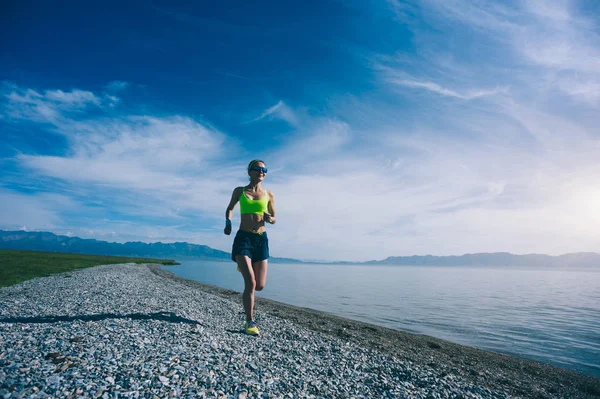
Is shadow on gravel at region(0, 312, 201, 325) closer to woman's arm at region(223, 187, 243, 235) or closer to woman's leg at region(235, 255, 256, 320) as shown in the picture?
woman's leg at region(235, 255, 256, 320)

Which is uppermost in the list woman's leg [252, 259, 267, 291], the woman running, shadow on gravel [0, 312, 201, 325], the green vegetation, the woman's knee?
the woman running

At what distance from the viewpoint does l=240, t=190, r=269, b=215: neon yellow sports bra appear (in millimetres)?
7668

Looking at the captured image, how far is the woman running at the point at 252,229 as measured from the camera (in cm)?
769

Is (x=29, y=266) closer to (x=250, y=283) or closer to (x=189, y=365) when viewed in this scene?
(x=250, y=283)

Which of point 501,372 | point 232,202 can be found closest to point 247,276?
point 232,202

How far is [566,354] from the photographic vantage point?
15.1 m

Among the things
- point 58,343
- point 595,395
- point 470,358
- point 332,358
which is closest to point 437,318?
point 470,358

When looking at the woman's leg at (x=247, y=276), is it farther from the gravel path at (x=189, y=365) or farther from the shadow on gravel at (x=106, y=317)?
the shadow on gravel at (x=106, y=317)

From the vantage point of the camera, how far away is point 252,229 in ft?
25.7

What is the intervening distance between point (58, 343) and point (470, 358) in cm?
1364

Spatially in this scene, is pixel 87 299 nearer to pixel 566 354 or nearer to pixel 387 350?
pixel 387 350

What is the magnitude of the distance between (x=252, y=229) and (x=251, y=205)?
2.19 feet

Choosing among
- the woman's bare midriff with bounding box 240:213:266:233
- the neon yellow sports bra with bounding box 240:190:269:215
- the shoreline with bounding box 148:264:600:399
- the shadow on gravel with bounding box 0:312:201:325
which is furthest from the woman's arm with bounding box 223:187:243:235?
the shoreline with bounding box 148:264:600:399

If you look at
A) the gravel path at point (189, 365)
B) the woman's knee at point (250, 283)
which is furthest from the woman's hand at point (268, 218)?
the gravel path at point (189, 365)
